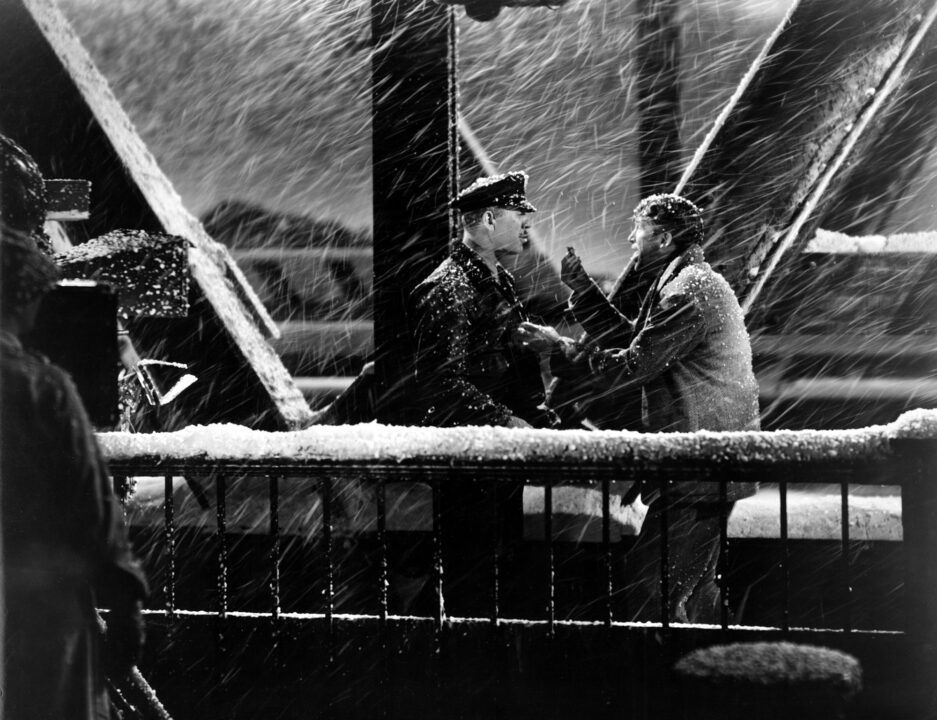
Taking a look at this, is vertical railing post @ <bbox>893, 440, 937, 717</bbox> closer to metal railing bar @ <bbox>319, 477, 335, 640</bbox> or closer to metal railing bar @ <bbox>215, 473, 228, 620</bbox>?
metal railing bar @ <bbox>319, 477, 335, 640</bbox>

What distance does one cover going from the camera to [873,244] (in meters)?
3.73

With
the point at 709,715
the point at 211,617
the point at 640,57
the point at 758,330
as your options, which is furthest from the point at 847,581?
the point at 640,57

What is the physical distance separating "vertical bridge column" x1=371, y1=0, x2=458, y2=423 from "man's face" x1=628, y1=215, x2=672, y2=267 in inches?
34.4

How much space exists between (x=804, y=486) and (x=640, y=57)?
7.29 feet

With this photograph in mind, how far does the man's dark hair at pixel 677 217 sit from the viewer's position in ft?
11.5

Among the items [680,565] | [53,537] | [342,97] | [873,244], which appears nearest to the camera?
[53,537]

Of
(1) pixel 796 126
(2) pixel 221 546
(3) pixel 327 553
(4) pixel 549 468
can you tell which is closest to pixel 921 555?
(4) pixel 549 468

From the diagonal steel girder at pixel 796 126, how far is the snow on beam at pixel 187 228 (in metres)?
2.25

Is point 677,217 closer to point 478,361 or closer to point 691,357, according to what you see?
point 691,357

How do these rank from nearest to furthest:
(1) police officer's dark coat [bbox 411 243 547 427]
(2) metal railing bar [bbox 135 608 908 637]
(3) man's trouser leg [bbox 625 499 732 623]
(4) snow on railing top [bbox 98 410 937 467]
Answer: (4) snow on railing top [bbox 98 410 937 467] < (2) metal railing bar [bbox 135 608 908 637] < (3) man's trouser leg [bbox 625 499 732 623] < (1) police officer's dark coat [bbox 411 243 547 427]

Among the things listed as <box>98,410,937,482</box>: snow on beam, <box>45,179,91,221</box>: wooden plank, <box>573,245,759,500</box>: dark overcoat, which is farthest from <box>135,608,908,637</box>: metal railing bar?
<box>45,179,91,221</box>: wooden plank

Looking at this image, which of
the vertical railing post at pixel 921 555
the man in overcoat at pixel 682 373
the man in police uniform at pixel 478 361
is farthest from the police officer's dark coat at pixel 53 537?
the vertical railing post at pixel 921 555

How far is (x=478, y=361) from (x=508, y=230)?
62cm

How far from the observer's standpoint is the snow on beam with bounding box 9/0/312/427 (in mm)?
3809
